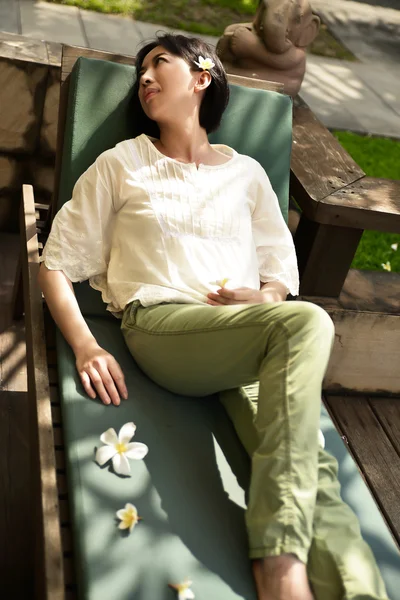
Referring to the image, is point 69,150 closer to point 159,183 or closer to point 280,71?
point 159,183

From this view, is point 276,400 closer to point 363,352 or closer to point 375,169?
point 363,352

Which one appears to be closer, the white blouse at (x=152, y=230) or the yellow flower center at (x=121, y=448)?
the yellow flower center at (x=121, y=448)

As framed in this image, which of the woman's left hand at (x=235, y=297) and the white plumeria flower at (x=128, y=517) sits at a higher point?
the woman's left hand at (x=235, y=297)

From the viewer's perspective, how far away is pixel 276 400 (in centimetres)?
168

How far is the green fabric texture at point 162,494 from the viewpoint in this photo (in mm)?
1485

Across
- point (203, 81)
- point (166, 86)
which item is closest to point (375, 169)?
point (203, 81)

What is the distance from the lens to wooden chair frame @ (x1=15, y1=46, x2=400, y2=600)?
5.14 ft

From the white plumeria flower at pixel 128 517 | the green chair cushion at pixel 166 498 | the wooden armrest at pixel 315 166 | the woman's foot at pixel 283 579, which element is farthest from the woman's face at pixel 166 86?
the woman's foot at pixel 283 579

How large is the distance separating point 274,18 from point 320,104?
99.6 inches

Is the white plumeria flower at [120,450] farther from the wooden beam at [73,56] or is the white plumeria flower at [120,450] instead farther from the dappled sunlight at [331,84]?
the dappled sunlight at [331,84]

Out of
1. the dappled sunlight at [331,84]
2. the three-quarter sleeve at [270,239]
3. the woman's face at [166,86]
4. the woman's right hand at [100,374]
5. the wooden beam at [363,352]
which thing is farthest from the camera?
the dappled sunlight at [331,84]

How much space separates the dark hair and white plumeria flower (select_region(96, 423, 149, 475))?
1.09 m

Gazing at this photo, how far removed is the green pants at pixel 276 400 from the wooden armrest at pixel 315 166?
2.41 feet

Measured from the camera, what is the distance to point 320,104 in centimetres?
554
